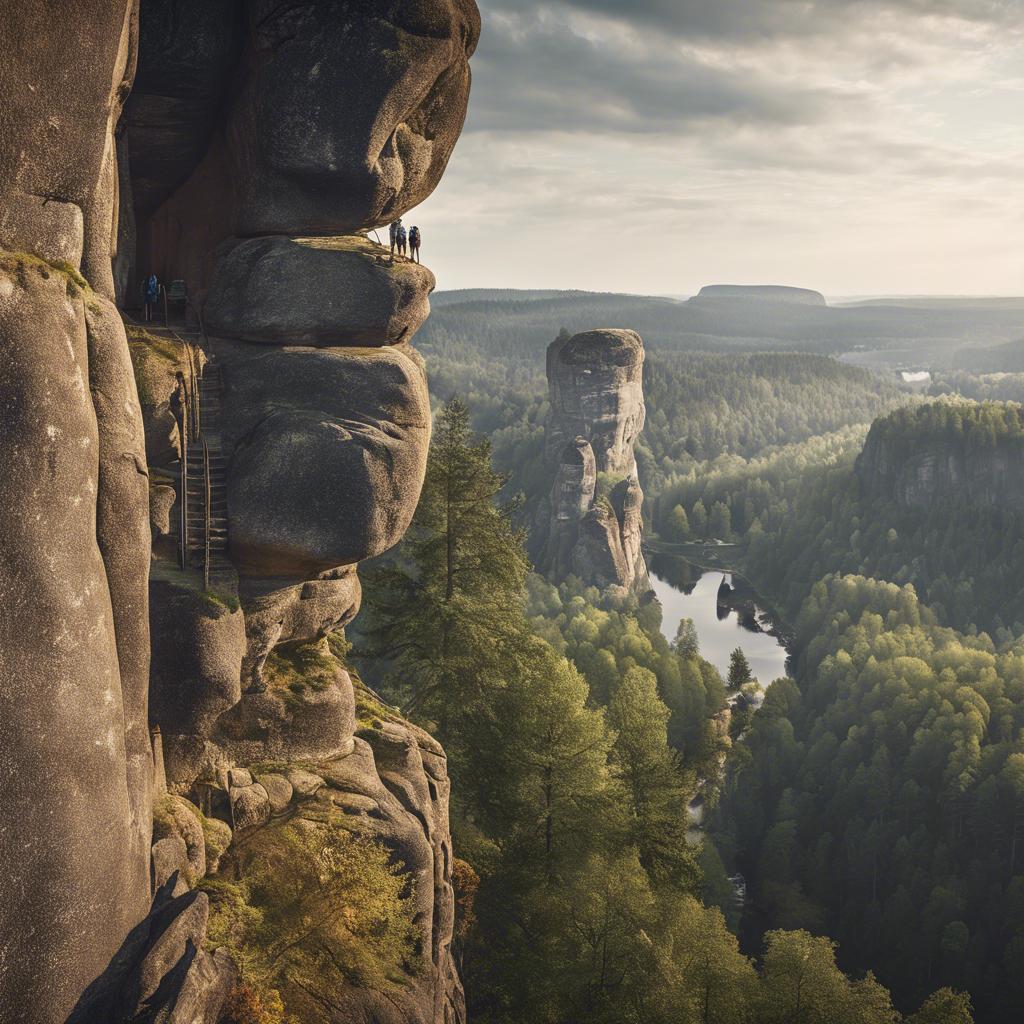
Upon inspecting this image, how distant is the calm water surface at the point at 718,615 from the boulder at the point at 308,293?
87.4 m

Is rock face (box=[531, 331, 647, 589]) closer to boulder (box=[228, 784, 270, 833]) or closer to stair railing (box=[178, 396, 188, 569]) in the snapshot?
boulder (box=[228, 784, 270, 833])

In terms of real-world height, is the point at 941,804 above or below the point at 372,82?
below

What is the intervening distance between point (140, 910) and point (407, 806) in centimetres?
886

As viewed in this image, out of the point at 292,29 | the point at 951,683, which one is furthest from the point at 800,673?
the point at 292,29

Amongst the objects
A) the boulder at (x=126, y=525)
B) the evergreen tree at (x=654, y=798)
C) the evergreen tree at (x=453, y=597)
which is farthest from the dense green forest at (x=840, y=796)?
the boulder at (x=126, y=525)

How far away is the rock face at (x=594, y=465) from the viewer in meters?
120

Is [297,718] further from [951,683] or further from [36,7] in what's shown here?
[951,683]

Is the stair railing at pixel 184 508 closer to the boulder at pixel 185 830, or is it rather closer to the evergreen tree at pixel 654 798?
the boulder at pixel 185 830

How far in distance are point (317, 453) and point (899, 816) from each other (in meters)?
60.3

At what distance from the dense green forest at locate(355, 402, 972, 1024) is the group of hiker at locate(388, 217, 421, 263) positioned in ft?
30.1

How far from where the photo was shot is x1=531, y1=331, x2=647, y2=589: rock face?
120 m

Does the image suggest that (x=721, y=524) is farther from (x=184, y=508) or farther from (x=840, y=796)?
(x=184, y=508)

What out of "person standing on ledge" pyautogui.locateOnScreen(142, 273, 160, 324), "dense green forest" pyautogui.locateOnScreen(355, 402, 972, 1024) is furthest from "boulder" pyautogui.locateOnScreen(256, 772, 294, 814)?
"person standing on ledge" pyautogui.locateOnScreen(142, 273, 160, 324)

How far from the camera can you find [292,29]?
23.2 metres
